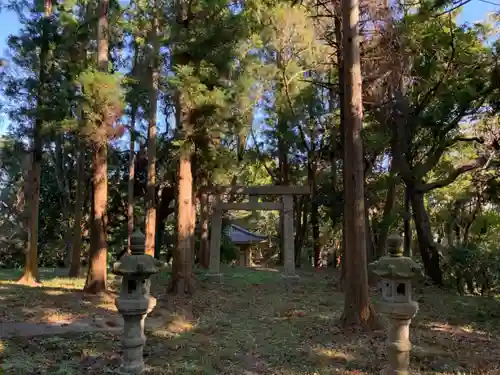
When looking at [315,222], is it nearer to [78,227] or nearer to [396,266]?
[78,227]

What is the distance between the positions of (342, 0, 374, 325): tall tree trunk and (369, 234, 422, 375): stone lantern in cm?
219

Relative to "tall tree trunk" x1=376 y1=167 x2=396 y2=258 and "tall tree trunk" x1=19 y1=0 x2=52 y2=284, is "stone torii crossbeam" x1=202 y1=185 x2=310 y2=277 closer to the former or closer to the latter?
"tall tree trunk" x1=376 y1=167 x2=396 y2=258

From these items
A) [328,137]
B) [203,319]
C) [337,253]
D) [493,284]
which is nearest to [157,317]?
[203,319]

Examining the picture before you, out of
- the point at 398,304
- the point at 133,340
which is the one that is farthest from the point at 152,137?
the point at 398,304

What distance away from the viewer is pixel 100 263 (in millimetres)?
9000

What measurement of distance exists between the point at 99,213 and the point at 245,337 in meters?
4.20

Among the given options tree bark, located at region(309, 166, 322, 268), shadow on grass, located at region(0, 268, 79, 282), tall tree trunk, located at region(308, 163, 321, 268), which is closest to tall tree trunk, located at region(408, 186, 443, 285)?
tall tree trunk, located at region(308, 163, 321, 268)

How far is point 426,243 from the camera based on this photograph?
11.9 meters

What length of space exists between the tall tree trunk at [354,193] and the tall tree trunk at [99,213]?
15.9ft

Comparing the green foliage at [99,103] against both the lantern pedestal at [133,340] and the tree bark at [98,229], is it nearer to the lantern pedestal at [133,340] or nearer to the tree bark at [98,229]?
the tree bark at [98,229]

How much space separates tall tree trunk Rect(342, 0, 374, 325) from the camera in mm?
6746

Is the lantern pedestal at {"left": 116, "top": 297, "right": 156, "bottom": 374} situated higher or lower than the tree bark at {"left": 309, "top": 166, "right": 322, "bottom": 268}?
lower

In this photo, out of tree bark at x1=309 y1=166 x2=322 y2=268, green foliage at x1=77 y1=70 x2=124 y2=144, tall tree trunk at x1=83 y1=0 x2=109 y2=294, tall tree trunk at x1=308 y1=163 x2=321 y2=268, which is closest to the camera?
green foliage at x1=77 y1=70 x2=124 y2=144

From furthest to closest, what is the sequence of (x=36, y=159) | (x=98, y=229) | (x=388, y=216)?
(x=388, y=216) → (x=36, y=159) → (x=98, y=229)
